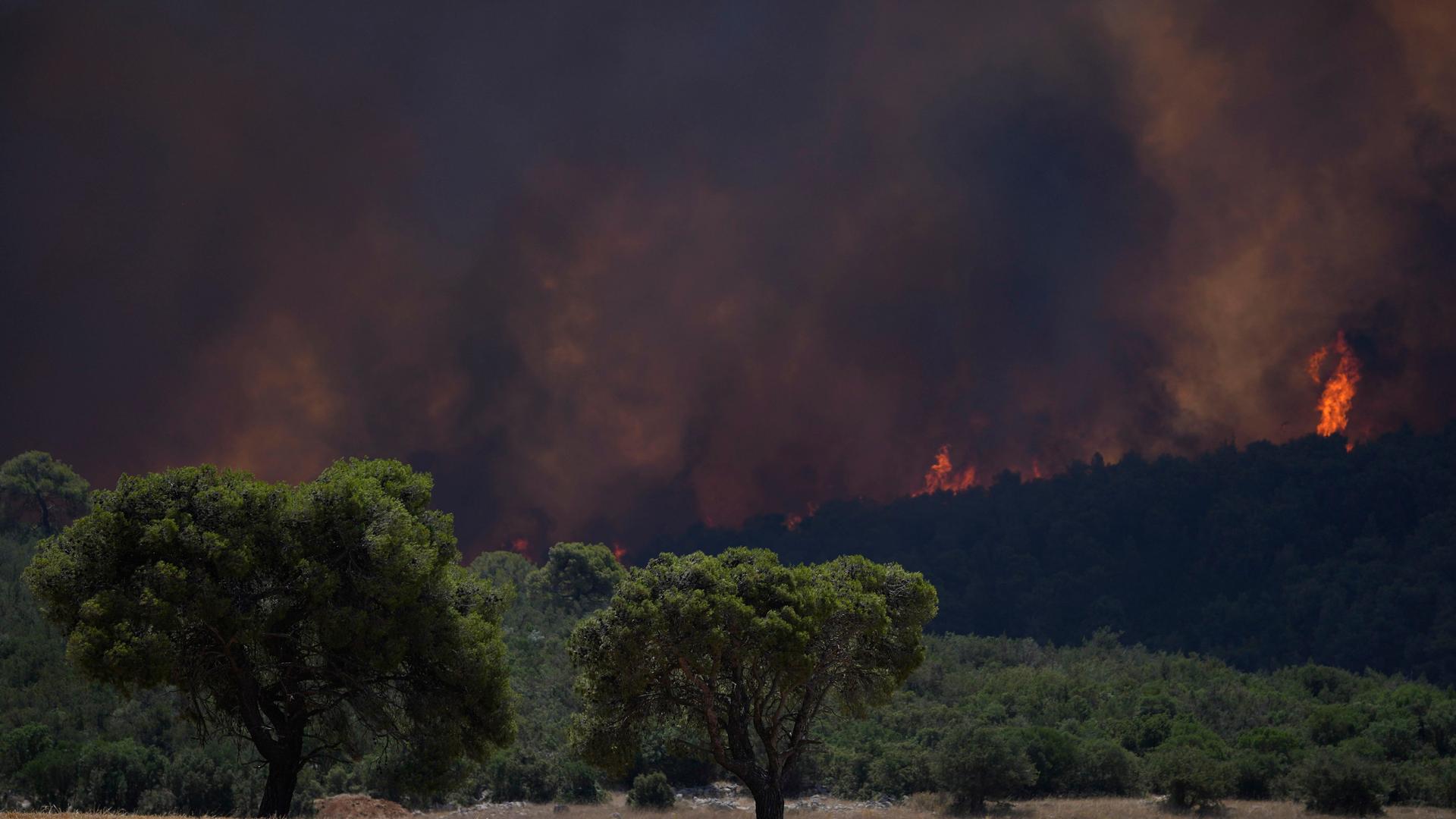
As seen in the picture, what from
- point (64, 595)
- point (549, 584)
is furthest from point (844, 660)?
point (549, 584)

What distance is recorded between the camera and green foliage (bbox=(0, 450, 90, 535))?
124250mm

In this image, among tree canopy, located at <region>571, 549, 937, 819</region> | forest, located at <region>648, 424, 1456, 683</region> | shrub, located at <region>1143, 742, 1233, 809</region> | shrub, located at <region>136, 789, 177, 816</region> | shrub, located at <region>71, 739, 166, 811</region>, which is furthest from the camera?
forest, located at <region>648, 424, 1456, 683</region>

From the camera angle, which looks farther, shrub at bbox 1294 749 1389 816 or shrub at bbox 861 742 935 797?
shrub at bbox 861 742 935 797

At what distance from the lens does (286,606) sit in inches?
1190

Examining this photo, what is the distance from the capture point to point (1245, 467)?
164125 millimetres

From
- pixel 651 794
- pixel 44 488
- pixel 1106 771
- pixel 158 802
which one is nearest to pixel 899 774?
pixel 1106 771

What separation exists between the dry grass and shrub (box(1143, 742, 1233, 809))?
1029 mm

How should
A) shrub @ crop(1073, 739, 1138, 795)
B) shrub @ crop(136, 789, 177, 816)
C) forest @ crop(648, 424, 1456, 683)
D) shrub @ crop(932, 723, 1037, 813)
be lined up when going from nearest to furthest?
shrub @ crop(136, 789, 177, 816), shrub @ crop(932, 723, 1037, 813), shrub @ crop(1073, 739, 1138, 795), forest @ crop(648, 424, 1456, 683)

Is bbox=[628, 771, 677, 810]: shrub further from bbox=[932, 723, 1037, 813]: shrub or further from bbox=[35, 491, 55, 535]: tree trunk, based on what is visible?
bbox=[35, 491, 55, 535]: tree trunk

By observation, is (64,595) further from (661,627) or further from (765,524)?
(765,524)

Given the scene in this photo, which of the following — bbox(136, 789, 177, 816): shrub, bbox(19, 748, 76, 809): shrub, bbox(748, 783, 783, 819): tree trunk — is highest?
bbox(19, 748, 76, 809): shrub

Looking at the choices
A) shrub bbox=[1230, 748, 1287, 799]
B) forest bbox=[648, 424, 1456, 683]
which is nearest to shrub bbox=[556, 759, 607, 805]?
shrub bbox=[1230, 748, 1287, 799]

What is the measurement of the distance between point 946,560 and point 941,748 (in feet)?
377

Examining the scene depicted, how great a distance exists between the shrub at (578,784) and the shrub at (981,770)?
21.9 m
